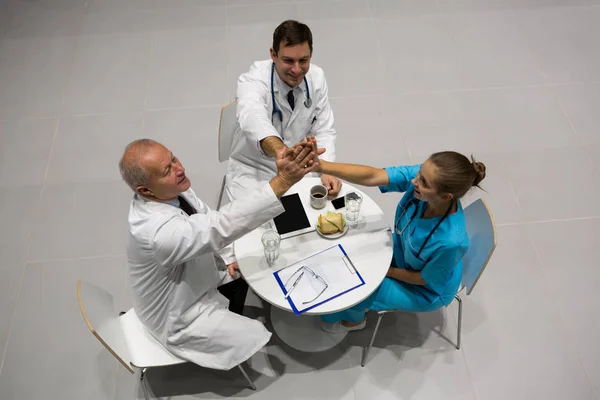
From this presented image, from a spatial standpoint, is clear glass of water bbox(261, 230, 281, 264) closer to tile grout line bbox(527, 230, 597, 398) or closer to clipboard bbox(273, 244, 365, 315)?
clipboard bbox(273, 244, 365, 315)

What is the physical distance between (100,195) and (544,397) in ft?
9.90

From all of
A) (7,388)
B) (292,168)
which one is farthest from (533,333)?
(7,388)

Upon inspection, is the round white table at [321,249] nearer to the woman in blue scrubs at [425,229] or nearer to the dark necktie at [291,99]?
the woman in blue scrubs at [425,229]

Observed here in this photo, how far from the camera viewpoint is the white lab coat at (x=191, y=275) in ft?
6.06

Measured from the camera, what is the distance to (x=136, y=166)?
1.82 m

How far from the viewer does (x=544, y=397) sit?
2.47 meters

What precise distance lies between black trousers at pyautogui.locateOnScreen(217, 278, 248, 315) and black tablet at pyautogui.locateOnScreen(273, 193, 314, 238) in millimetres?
458

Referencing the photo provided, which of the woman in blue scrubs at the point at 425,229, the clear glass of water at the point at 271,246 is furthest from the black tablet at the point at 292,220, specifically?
the woman in blue scrubs at the point at 425,229

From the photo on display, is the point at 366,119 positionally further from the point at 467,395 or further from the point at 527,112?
the point at 467,395

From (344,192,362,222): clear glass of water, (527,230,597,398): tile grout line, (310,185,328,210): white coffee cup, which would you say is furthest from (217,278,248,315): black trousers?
(527,230,597,398): tile grout line

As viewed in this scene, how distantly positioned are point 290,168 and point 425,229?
2.09 feet

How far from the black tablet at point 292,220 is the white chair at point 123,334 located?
0.75 meters

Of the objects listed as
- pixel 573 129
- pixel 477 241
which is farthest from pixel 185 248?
pixel 573 129

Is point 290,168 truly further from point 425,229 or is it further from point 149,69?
point 149,69
